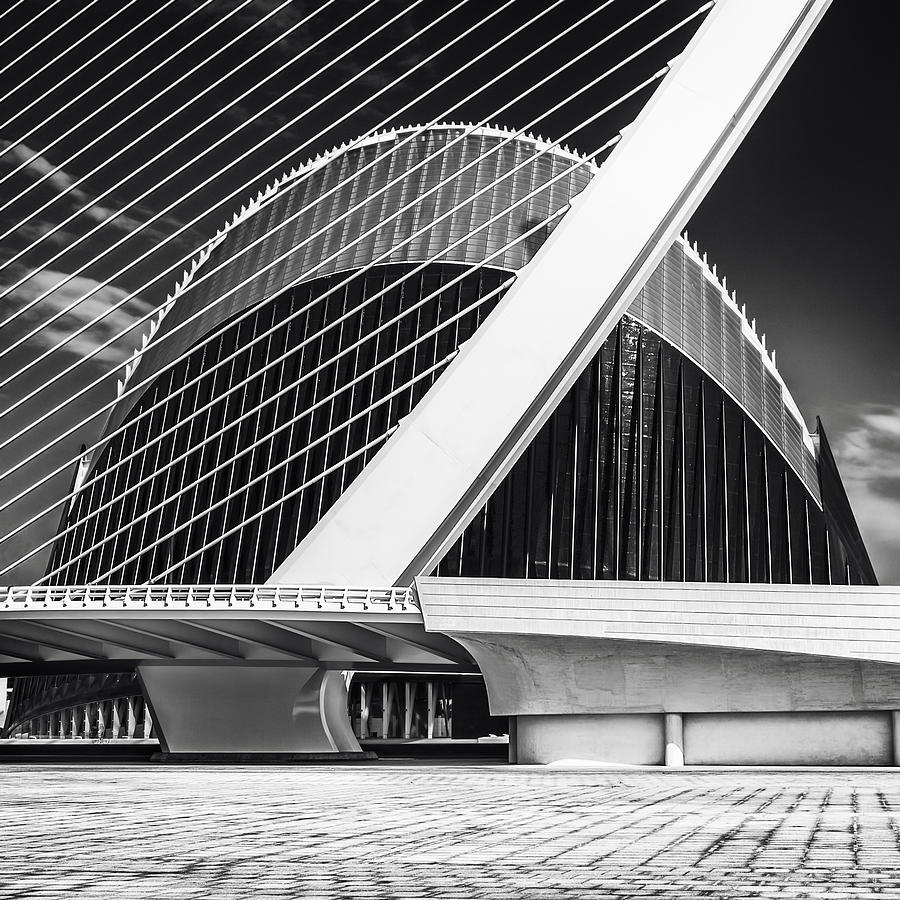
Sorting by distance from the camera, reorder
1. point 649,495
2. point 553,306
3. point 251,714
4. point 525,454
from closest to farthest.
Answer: point 553,306 < point 251,714 < point 525,454 < point 649,495

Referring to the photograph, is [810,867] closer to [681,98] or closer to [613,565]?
[681,98]

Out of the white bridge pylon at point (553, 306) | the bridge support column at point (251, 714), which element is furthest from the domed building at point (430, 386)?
the white bridge pylon at point (553, 306)

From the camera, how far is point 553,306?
2712 centimetres

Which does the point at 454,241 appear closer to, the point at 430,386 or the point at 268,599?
the point at 430,386

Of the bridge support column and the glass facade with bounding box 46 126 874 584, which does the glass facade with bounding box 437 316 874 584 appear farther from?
the bridge support column

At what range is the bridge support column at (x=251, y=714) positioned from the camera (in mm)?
A: 31688

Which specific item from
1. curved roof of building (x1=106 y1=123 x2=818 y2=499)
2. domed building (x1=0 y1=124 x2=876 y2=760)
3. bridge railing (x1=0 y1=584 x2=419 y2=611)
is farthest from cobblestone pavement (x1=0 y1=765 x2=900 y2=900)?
curved roof of building (x1=106 y1=123 x2=818 y2=499)

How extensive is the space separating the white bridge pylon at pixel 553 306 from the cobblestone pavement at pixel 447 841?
9951mm

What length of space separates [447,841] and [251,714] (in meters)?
23.8

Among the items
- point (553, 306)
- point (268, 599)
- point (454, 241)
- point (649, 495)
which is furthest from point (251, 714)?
point (454, 241)

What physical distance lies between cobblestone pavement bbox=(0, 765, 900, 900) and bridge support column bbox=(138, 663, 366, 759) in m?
15.2

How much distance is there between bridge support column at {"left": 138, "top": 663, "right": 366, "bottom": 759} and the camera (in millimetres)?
31688

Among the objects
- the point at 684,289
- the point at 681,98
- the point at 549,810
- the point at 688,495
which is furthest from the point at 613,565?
the point at 549,810

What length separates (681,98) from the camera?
2769 cm
